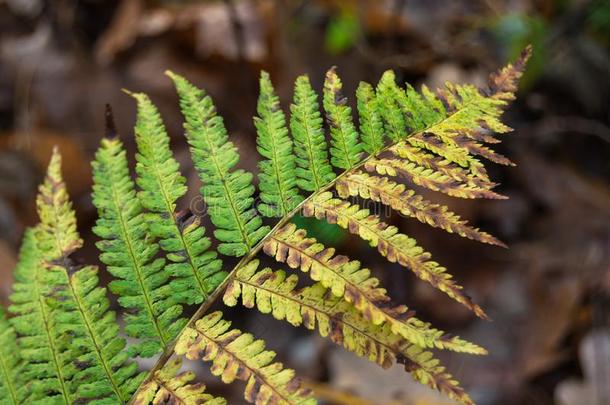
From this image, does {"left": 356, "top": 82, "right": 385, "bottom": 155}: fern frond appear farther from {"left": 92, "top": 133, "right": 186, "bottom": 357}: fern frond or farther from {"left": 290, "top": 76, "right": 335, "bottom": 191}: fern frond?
{"left": 92, "top": 133, "right": 186, "bottom": 357}: fern frond

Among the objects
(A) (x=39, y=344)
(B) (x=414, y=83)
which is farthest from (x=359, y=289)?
(B) (x=414, y=83)

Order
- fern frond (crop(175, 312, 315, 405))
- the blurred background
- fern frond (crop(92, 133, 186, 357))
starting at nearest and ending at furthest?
fern frond (crop(175, 312, 315, 405)) → fern frond (crop(92, 133, 186, 357)) → the blurred background

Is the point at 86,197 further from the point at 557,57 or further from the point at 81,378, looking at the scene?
the point at 557,57

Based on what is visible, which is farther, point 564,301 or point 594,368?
point 564,301

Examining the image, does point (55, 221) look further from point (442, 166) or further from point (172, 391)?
point (442, 166)

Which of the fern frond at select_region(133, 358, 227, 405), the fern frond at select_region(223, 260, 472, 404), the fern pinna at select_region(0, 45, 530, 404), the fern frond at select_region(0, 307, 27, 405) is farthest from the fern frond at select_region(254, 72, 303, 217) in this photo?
the fern frond at select_region(0, 307, 27, 405)

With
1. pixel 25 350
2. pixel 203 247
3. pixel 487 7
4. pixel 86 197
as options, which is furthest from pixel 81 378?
pixel 487 7

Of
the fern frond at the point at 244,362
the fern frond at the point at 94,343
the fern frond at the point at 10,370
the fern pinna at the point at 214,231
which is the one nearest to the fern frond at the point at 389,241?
the fern pinna at the point at 214,231
